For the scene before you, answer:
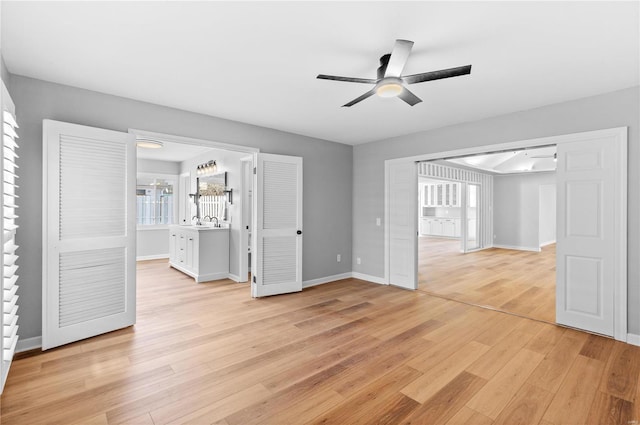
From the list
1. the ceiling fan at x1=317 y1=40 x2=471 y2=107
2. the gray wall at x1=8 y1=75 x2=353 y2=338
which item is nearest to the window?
the gray wall at x1=8 y1=75 x2=353 y2=338

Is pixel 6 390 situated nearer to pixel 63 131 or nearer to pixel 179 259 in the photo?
pixel 63 131

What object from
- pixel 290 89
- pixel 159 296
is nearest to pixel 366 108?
pixel 290 89

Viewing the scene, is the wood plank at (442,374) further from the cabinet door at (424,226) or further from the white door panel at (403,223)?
the cabinet door at (424,226)

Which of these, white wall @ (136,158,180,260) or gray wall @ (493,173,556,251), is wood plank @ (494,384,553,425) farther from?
gray wall @ (493,173,556,251)

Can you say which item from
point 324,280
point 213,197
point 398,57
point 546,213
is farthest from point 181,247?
point 546,213

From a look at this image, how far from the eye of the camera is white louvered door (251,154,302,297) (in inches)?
174

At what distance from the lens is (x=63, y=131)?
2.82m

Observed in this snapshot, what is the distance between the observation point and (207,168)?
6.45 meters

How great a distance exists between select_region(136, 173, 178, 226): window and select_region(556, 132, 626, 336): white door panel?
324 inches

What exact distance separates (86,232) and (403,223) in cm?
421

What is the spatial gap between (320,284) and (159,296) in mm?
2505

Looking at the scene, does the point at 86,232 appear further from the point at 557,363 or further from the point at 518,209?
the point at 518,209

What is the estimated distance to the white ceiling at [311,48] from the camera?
6.24ft

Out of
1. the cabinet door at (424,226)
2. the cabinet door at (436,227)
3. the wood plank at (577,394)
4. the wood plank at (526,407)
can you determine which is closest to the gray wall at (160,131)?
the wood plank at (526,407)
